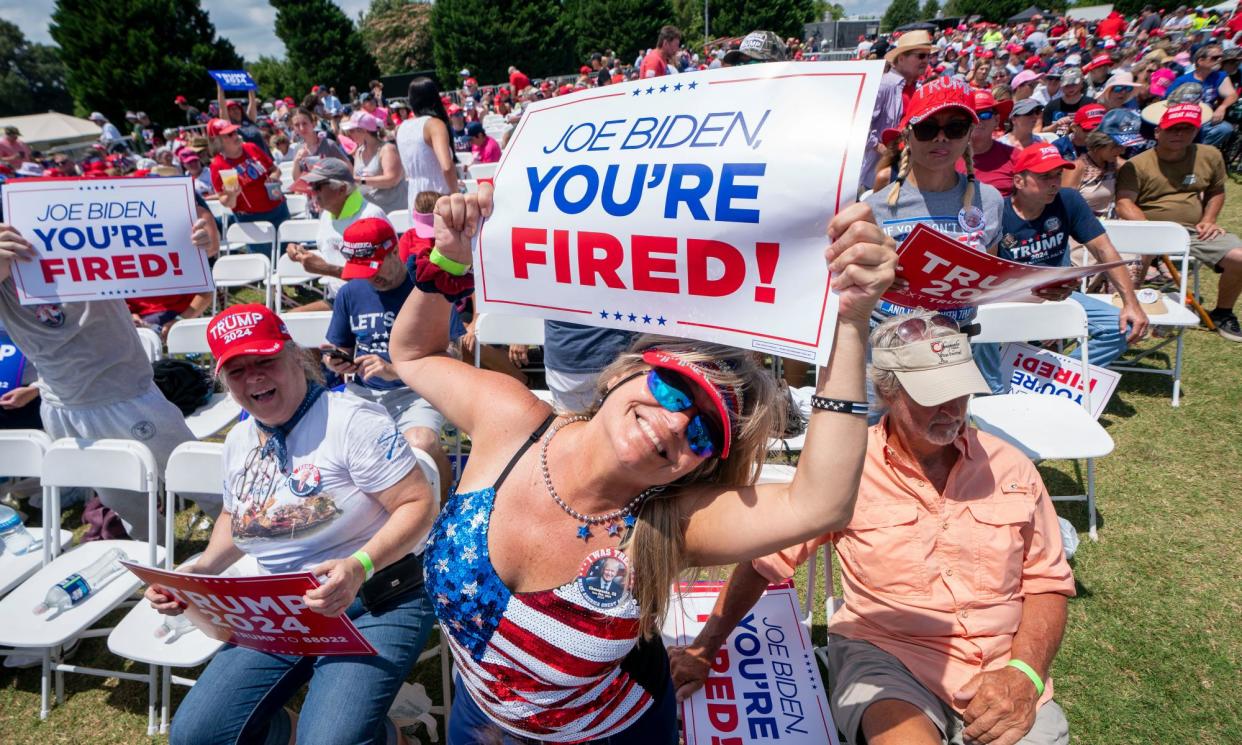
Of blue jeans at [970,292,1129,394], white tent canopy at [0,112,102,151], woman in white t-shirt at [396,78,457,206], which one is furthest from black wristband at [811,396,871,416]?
white tent canopy at [0,112,102,151]

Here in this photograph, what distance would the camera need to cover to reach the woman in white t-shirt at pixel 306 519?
2.31 m

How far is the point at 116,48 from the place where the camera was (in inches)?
1421

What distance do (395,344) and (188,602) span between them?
124 cm

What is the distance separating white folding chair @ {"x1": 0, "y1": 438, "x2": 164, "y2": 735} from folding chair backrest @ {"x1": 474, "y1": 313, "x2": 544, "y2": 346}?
202cm

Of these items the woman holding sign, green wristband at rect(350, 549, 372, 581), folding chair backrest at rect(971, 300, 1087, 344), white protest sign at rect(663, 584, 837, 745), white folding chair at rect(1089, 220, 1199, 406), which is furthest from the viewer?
white folding chair at rect(1089, 220, 1199, 406)

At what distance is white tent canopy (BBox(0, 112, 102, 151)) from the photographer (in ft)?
97.0

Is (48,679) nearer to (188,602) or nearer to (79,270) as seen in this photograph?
(188,602)

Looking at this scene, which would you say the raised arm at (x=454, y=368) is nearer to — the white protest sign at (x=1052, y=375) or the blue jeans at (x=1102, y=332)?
the white protest sign at (x=1052, y=375)

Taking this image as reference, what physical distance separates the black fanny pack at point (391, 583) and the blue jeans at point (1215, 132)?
37.4 feet

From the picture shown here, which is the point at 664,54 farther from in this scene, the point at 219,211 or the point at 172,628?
the point at 172,628

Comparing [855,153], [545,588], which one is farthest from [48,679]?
[855,153]

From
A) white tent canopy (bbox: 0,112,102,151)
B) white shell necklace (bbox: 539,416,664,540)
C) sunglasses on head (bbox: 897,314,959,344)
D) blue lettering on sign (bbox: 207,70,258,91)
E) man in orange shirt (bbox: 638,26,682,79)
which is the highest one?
white tent canopy (bbox: 0,112,102,151)

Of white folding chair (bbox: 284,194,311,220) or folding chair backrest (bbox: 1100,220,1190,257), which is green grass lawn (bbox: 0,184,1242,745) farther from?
white folding chair (bbox: 284,194,311,220)

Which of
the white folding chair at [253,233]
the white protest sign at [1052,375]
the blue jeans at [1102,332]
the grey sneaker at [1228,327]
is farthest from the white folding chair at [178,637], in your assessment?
the grey sneaker at [1228,327]
